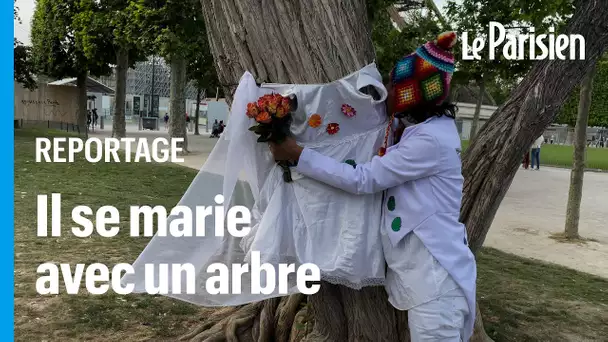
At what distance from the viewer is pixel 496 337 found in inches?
195

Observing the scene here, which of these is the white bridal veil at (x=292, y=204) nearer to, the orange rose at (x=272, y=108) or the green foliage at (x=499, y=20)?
the orange rose at (x=272, y=108)

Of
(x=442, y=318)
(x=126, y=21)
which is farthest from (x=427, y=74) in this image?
(x=126, y=21)

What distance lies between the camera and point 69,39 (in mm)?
27422

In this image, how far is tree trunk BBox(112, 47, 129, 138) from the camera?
22906 mm

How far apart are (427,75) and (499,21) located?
28.6ft

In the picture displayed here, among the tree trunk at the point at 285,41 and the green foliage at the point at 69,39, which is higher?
the green foliage at the point at 69,39

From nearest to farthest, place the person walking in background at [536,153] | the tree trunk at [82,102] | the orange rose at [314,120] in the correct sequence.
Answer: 1. the orange rose at [314,120]
2. the person walking in background at [536,153]
3. the tree trunk at [82,102]

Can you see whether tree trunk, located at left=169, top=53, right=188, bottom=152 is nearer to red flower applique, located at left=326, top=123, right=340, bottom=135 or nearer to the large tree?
the large tree

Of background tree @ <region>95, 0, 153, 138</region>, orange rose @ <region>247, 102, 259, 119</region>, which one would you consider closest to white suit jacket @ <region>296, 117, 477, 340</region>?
orange rose @ <region>247, 102, 259, 119</region>

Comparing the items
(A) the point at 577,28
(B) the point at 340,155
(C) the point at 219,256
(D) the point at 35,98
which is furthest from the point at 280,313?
(D) the point at 35,98

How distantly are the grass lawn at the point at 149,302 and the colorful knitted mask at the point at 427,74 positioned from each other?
119 inches

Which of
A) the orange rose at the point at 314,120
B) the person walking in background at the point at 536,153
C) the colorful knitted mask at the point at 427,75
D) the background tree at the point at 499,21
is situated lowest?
the person walking in background at the point at 536,153

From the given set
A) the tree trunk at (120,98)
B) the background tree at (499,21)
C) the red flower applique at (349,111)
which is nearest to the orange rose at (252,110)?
the red flower applique at (349,111)

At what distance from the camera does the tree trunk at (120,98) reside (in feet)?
75.2
